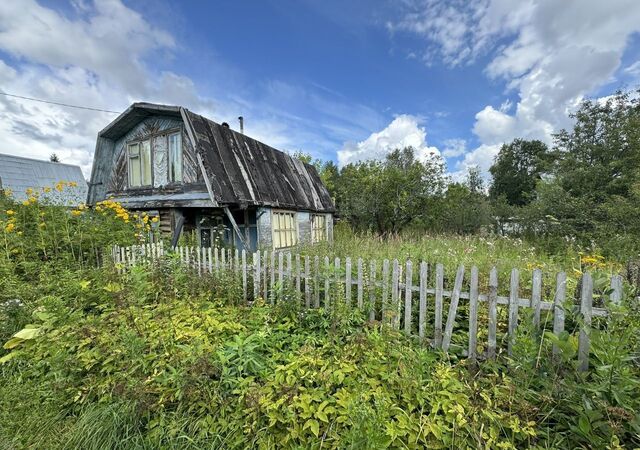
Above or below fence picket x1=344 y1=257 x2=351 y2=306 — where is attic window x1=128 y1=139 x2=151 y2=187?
above

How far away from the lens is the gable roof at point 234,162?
25.8 ft

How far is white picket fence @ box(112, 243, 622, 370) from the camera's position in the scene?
2594 millimetres

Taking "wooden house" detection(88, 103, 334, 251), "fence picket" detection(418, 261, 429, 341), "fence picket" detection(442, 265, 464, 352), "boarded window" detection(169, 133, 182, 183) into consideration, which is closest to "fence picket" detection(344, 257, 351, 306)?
"fence picket" detection(418, 261, 429, 341)

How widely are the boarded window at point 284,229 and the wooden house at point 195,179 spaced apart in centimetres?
4

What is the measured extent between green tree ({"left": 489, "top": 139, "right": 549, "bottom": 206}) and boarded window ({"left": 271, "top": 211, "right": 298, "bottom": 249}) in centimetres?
2960

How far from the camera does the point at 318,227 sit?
44.4ft

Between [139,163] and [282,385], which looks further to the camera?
[139,163]

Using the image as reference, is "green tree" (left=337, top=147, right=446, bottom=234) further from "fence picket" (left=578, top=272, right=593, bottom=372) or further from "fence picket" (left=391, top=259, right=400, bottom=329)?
"fence picket" (left=578, top=272, right=593, bottom=372)

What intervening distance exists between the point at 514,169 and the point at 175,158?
3811cm

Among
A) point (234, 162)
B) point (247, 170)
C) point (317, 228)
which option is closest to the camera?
point (234, 162)

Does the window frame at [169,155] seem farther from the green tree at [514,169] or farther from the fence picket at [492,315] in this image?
the green tree at [514,169]

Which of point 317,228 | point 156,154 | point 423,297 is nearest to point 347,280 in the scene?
point 423,297

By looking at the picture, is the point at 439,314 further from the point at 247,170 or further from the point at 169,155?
the point at 169,155

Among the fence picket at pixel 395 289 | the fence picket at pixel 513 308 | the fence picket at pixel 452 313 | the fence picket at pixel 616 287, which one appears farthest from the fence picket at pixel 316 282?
the fence picket at pixel 616 287
